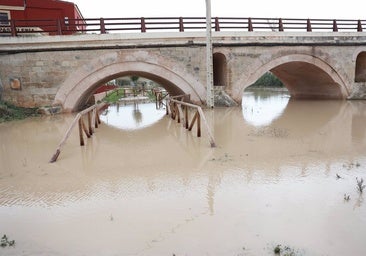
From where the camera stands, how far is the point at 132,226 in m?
3.42

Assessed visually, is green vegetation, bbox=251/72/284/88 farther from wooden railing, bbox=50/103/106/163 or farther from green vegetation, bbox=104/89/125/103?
wooden railing, bbox=50/103/106/163

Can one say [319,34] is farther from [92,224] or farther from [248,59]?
[92,224]

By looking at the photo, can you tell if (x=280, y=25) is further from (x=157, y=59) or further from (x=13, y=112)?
(x=13, y=112)

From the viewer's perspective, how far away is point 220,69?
15328 millimetres

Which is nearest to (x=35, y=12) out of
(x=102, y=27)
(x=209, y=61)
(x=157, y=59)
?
(x=102, y=27)

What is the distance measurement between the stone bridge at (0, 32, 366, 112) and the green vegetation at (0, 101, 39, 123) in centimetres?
28

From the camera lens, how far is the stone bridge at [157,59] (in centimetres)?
1246

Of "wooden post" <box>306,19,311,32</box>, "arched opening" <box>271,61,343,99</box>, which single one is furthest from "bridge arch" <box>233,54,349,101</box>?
"wooden post" <box>306,19,311,32</box>

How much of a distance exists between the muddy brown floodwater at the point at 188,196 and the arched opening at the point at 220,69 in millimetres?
7046

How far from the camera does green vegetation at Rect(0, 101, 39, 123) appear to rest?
38.5 ft

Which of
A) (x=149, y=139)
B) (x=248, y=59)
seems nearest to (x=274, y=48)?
(x=248, y=59)

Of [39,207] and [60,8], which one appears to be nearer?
[39,207]

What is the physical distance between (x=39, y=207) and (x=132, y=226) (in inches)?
58.7

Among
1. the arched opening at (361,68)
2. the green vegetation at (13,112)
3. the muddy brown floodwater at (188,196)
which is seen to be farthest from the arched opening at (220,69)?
the green vegetation at (13,112)
